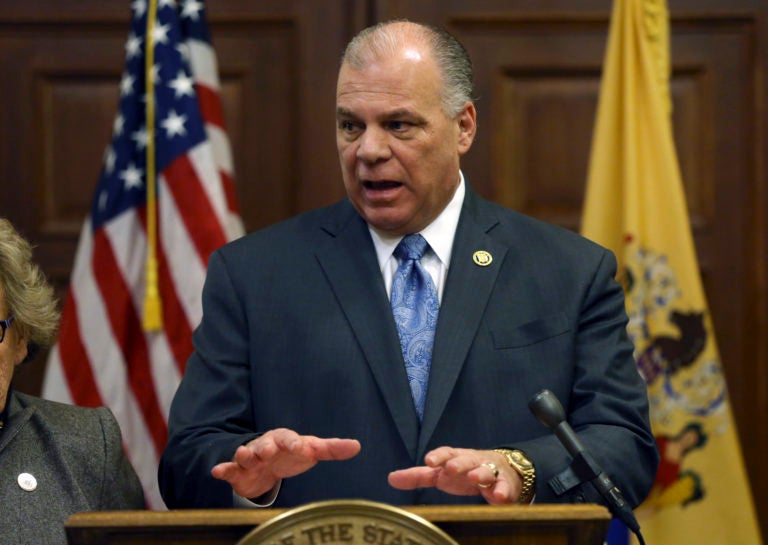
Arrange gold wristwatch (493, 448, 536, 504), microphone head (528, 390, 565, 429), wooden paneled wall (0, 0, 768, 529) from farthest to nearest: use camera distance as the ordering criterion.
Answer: wooden paneled wall (0, 0, 768, 529) → gold wristwatch (493, 448, 536, 504) → microphone head (528, 390, 565, 429)

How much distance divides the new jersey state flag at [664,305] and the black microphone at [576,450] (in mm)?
1716

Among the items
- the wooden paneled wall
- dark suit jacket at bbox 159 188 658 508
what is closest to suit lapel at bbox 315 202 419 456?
dark suit jacket at bbox 159 188 658 508

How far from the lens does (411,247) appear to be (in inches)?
92.4

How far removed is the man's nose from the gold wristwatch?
1.99ft

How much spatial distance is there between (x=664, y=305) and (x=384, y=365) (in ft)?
4.92

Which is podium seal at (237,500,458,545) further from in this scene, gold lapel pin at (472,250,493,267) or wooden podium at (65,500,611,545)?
gold lapel pin at (472,250,493,267)

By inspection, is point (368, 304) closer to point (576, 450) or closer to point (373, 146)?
point (373, 146)

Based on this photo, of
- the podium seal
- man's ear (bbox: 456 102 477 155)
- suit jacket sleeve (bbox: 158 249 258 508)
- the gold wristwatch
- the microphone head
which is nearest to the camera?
the podium seal

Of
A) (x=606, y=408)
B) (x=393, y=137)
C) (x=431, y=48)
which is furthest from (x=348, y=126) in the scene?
(x=606, y=408)

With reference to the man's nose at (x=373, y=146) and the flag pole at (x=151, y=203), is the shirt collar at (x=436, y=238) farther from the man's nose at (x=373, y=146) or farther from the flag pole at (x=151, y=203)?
the flag pole at (x=151, y=203)

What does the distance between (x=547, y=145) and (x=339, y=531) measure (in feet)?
8.48

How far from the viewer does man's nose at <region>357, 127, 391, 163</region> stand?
7.32 ft

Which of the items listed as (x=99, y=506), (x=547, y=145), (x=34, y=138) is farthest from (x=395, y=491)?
(x=34, y=138)

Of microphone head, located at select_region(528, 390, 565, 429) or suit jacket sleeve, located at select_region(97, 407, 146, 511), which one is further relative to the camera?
suit jacket sleeve, located at select_region(97, 407, 146, 511)
